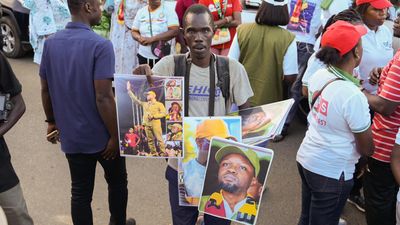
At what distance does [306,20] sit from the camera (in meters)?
4.66

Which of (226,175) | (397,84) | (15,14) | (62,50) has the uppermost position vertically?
(62,50)

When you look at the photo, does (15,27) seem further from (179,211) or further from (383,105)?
(383,105)

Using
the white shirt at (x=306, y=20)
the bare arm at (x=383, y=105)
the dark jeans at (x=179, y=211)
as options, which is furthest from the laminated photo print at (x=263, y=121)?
the white shirt at (x=306, y=20)

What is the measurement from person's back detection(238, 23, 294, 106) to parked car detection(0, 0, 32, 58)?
4576mm

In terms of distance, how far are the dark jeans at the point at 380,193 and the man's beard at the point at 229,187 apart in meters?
1.05

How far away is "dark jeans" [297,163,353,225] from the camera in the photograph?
7.77ft

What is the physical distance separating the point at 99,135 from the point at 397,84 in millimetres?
1702

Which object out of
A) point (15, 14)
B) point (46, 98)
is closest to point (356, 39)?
point (46, 98)

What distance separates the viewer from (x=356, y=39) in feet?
7.30

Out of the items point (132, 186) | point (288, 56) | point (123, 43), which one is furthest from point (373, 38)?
point (123, 43)

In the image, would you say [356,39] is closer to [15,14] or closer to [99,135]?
[99,135]

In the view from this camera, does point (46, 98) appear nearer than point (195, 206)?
No

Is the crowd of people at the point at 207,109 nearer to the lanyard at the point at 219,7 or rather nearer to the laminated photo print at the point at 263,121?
the laminated photo print at the point at 263,121

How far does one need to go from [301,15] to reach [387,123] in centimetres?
240
